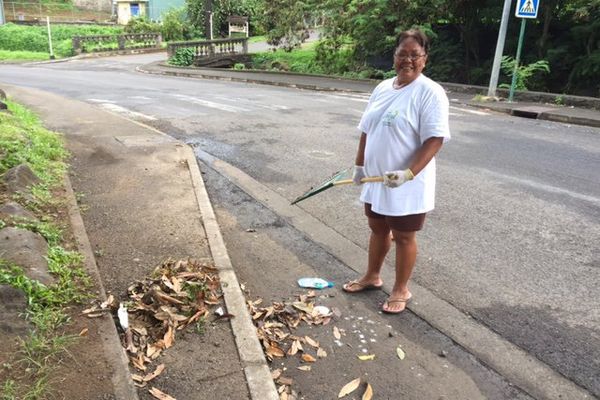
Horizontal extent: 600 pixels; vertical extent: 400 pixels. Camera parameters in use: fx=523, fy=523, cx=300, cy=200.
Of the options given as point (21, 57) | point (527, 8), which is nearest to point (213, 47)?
point (21, 57)

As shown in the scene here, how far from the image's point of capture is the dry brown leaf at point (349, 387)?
2.85m

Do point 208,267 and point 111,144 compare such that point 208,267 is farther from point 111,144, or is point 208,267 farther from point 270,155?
point 111,144

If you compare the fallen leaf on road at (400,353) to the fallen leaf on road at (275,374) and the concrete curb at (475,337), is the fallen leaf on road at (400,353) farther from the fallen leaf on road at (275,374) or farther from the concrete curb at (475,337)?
the fallen leaf on road at (275,374)

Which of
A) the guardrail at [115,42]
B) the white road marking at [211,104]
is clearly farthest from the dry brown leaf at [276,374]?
the guardrail at [115,42]

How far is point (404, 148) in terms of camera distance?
3320 mm

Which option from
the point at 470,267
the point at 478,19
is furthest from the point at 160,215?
the point at 478,19

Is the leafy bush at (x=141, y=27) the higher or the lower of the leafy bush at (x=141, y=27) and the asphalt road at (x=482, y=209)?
the higher

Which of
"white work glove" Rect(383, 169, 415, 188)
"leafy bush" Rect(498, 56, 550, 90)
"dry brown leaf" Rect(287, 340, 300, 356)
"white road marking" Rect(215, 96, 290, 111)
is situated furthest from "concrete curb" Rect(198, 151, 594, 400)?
"leafy bush" Rect(498, 56, 550, 90)

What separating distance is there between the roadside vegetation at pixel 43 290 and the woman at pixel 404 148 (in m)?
2.06

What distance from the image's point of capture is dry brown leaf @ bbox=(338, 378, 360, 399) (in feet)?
9.35

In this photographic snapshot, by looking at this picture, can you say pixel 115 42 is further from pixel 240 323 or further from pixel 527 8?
pixel 240 323

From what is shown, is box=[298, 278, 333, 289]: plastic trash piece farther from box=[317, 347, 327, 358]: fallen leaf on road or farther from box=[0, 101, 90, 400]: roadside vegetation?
box=[0, 101, 90, 400]: roadside vegetation

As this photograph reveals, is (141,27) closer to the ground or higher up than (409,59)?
higher up

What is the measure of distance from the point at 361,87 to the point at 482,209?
12.7 m
